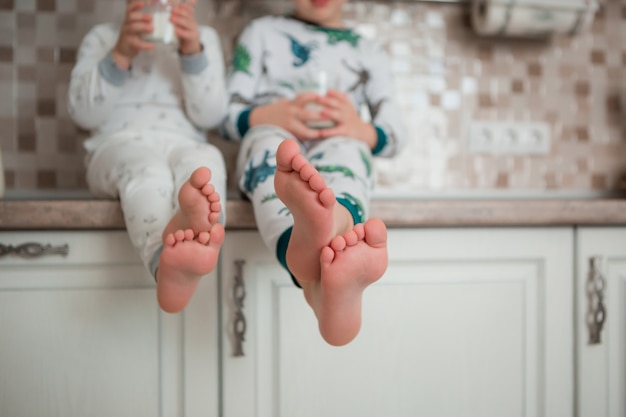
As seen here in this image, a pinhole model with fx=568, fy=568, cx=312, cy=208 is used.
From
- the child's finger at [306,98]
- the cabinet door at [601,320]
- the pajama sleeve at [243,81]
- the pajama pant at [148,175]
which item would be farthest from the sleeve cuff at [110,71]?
the cabinet door at [601,320]

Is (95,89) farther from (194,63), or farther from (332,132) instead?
(332,132)

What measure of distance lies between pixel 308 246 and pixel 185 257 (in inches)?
6.2

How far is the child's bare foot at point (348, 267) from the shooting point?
630mm

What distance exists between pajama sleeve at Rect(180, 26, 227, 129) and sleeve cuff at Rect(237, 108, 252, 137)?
0.04 meters

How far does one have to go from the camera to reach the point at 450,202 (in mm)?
970

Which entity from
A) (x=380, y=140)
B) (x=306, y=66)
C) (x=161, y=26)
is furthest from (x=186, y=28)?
(x=380, y=140)

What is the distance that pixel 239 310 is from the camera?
0.93 m

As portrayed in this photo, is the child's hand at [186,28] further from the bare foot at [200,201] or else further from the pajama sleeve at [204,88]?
the bare foot at [200,201]

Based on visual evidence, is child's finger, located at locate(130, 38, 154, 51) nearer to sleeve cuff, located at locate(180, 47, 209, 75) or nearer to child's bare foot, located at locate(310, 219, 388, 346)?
sleeve cuff, located at locate(180, 47, 209, 75)

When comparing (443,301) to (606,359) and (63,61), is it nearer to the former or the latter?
(606,359)

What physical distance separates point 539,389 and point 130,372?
706 mm

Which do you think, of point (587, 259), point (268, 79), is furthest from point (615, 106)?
point (268, 79)

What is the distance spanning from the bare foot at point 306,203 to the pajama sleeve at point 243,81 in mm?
487

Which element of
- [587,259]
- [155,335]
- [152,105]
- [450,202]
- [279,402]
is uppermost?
[152,105]
